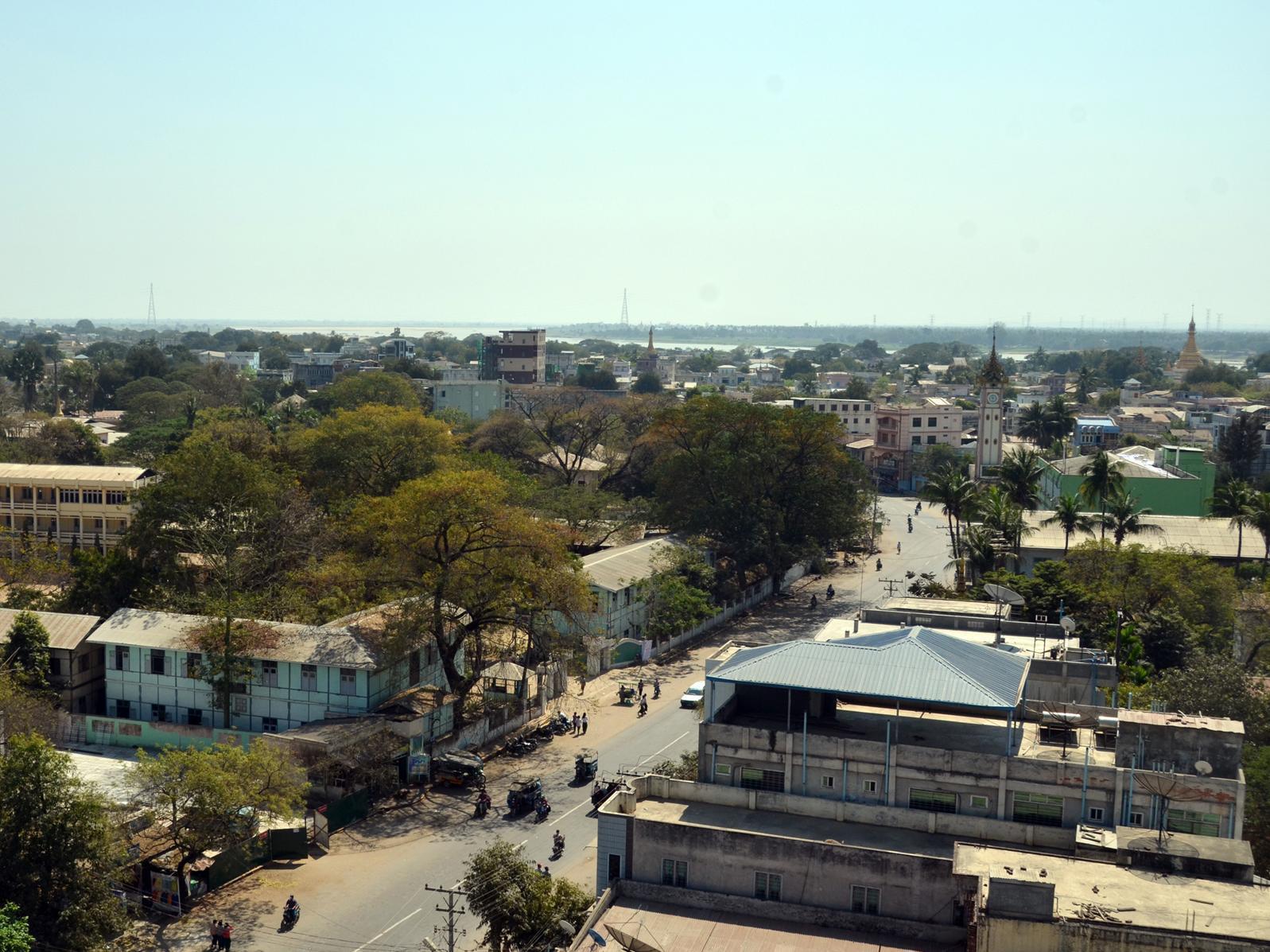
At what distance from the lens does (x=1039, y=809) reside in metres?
28.2

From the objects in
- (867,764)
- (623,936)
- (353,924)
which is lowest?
(353,924)

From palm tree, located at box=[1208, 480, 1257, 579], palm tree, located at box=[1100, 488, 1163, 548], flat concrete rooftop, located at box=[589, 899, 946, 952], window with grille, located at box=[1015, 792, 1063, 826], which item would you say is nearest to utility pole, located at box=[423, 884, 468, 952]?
flat concrete rooftop, located at box=[589, 899, 946, 952]

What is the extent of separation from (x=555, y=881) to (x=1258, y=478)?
79538 millimetres

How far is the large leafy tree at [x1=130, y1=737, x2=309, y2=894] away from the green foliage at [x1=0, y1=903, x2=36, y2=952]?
5.80 m

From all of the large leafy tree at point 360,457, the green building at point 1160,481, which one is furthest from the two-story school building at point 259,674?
the green building at point 1160,481

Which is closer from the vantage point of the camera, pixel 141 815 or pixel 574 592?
pixel 141 815

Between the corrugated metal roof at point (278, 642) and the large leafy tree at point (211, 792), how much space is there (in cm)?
711

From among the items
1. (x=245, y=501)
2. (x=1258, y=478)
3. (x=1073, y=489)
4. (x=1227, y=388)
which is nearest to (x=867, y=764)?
(x=245, y=501)

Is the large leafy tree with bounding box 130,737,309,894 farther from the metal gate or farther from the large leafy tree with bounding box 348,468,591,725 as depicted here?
the large leafy tree with bounding box 348,468,591,725

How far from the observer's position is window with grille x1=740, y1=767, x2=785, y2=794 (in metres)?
30.2

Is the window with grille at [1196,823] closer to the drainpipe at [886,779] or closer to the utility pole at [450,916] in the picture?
the drainpipe at [886,779]

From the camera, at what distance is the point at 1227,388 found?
172 metres

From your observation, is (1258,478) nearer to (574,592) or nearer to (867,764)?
(574,592)

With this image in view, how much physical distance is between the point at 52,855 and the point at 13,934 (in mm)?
3514
